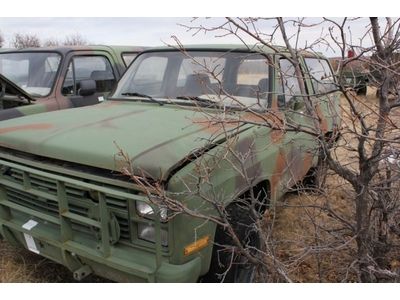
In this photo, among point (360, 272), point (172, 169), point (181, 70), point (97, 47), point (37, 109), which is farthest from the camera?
point (97, 47)

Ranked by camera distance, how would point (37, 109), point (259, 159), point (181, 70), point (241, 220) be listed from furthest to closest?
1. point (37, 109)
2. point (181, 70)
3. point (259, 159)
4. point (241, 220)

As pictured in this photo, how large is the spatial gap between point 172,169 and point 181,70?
5.99 feet

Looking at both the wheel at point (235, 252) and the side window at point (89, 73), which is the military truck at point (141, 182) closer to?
the wheel at point (235, 252)

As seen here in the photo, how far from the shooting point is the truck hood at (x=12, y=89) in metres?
4.71

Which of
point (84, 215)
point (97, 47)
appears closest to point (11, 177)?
point (84, 215)

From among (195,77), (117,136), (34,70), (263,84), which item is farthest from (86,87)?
(117,136)

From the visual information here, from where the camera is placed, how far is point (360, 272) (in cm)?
267

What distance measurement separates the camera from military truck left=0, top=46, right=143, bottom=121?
5.06 m

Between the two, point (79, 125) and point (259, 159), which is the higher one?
point (79, 125)

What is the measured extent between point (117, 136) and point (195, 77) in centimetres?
121

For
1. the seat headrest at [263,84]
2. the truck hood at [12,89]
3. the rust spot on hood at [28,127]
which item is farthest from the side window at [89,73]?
the seat headrest at [263,84]

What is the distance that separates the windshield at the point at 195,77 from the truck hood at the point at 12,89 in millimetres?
1354

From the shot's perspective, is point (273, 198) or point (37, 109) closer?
point (273, 198)

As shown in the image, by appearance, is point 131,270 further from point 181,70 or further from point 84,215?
point 181,70
